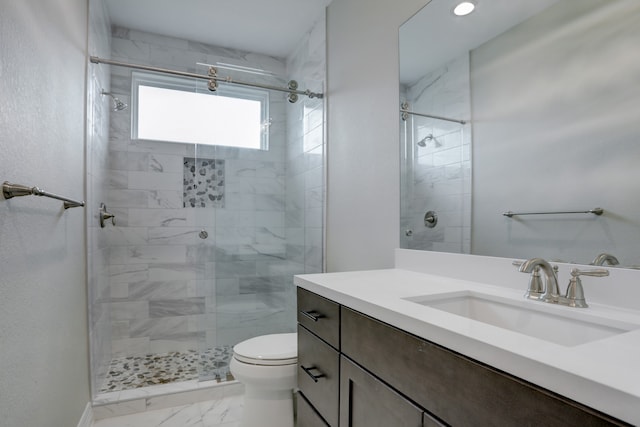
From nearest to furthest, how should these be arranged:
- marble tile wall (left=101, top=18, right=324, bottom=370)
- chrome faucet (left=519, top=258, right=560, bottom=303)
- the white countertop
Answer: the white countertop → chrome faucet (left=519, top=258, right=560, bottom=303) → marble tile wall (left=101, top=18, right=324, bottom=370)

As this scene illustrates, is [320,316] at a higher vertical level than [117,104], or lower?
→ lower

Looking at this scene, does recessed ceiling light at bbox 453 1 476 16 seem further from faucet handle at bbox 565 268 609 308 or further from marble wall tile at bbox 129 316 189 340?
marble wall tile at bbox 129 316 189 340

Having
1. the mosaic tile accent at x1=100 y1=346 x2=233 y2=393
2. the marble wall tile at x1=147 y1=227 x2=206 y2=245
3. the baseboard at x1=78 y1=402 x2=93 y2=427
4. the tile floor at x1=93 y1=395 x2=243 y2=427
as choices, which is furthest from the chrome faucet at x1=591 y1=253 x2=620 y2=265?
the marble wall tile at x1=147 y1=227 x2=206 y2=245

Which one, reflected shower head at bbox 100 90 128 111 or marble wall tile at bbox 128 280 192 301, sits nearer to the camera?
reflected shower head at bbox 100 90 128 111

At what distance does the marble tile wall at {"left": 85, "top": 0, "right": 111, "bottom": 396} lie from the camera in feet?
6.61

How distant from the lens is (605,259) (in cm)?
91

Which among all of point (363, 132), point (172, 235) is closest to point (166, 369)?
point (172, 235)

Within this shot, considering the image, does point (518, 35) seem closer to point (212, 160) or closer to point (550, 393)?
point (550, 393)

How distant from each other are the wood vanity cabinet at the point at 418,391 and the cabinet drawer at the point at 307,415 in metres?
0.01

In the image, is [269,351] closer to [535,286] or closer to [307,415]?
[307,415]

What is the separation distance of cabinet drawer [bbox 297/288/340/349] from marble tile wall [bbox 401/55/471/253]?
0.57 meters

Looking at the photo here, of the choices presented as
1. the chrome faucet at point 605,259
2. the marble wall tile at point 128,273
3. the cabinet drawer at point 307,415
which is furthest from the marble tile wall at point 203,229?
the chrome faucet at point 605,259

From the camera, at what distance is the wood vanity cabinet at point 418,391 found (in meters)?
0.53

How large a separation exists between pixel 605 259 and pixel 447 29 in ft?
3.54
